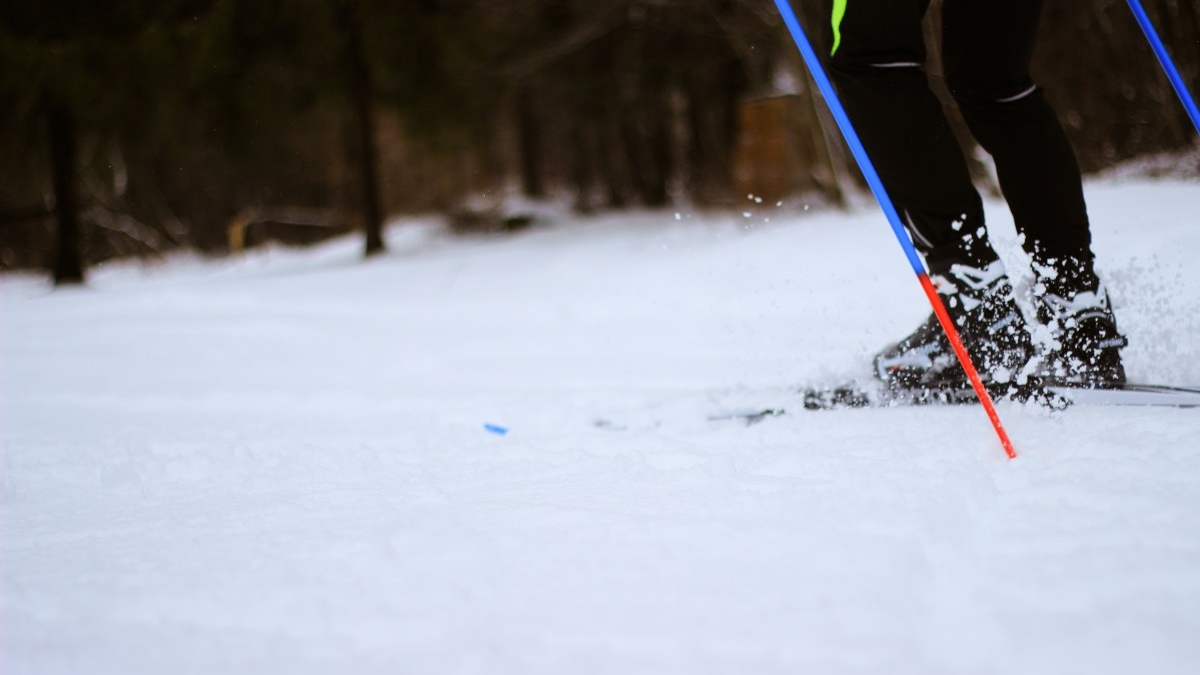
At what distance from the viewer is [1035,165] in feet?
A: 5.51

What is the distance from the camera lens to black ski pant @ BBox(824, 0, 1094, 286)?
1.60 meters

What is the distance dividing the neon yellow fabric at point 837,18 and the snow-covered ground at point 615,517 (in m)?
0.71

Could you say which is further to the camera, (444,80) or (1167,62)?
(444,80)

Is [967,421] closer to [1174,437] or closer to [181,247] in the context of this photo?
[1174,437]

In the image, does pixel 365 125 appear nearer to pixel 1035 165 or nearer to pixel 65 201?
pixel 65 201

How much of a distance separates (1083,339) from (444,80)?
8342 mm

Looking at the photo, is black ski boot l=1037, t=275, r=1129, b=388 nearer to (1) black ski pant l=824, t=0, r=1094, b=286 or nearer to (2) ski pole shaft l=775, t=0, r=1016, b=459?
(1) black ski pant l=824, t=0, r=1094, b=286

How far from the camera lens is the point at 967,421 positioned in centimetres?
153

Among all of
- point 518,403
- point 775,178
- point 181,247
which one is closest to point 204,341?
point 518,403

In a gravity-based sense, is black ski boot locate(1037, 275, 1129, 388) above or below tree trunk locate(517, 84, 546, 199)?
below

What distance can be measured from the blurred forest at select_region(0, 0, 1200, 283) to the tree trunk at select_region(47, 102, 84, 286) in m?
0.02

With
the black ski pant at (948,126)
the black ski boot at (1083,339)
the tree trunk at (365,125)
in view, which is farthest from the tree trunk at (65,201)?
the black ski boot at (1083,339)

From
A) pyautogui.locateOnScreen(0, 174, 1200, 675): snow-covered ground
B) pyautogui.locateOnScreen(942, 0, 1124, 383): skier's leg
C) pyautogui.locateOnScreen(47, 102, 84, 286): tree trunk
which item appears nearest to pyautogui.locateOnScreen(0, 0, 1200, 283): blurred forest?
pyautogui.locateOnScreen(47, 102, 84, 286): tree trunk

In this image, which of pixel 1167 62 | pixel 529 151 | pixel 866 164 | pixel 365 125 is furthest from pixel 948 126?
pixel 529 151
